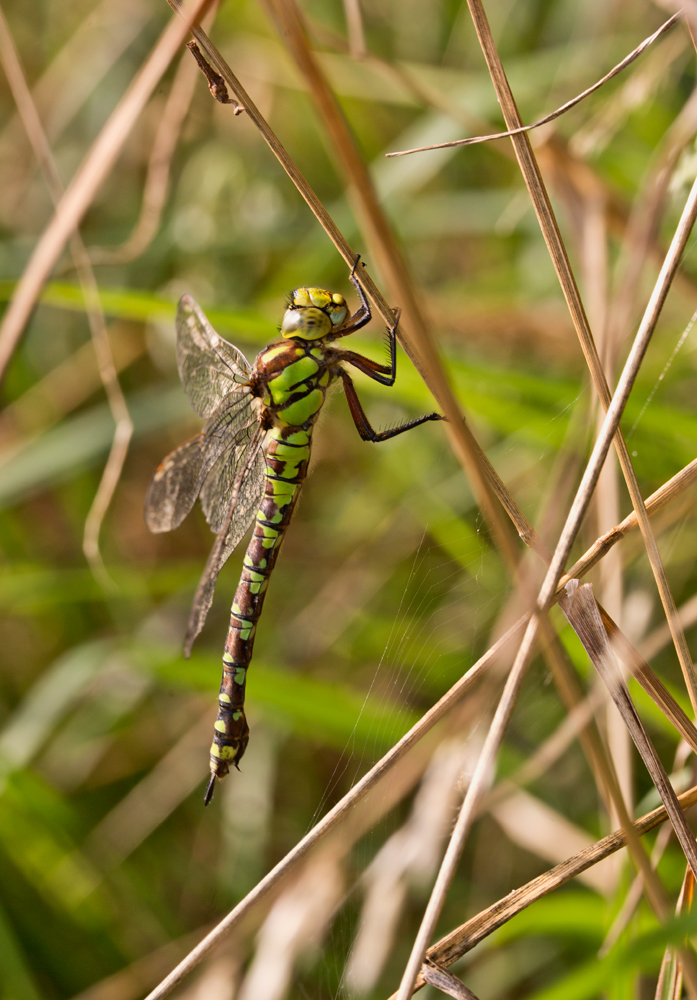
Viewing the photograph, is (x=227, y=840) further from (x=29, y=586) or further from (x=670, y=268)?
(x=670, y=268)

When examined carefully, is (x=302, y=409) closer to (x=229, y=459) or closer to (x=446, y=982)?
(x=229, y=459)

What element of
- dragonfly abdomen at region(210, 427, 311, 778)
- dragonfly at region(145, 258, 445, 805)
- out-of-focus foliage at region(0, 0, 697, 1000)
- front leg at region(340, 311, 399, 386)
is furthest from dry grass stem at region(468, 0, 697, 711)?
dragonfly abdomen at region(210, 427, 311, 778)

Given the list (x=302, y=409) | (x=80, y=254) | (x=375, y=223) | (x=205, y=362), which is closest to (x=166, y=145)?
(x=80, y=254)

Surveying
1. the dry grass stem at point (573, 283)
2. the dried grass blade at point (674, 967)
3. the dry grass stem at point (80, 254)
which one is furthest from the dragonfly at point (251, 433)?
the dried grass blade at point (674, 967)

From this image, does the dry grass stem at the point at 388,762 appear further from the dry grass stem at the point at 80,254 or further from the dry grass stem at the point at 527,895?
the dry grass stem at the point at 80,254

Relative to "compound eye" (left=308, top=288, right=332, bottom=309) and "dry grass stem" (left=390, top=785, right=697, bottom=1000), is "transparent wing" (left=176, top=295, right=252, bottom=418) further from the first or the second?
"dry grass stem" (left=390, top=785, right=697, bottom=1000)

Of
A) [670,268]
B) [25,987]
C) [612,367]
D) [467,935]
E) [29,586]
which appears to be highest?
[612,367]

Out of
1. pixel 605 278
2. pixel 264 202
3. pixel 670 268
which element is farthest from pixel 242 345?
pixel 670 268
